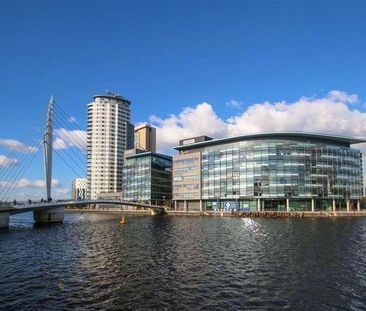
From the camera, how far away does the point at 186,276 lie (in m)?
39.5

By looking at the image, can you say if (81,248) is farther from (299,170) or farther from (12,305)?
(299,170)

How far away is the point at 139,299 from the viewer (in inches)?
1236

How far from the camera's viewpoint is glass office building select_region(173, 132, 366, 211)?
179 meters

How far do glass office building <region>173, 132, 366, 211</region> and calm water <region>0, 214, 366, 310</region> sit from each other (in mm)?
116368

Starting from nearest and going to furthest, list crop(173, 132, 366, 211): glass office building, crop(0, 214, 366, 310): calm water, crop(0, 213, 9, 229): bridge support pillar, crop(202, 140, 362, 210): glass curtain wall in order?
crop(0, 214, 366, 310): calm water
crop(0, 213, 9, 229): bridge support pillar
crop(202, 140, 362, 210): glass curtain wall
crop(173, 132, 366, 211): glass office building

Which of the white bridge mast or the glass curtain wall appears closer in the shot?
the white bridge mast

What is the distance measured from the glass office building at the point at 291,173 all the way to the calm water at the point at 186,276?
382ft

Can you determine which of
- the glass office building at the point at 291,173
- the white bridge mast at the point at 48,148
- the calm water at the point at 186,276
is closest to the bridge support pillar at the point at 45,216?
the white bridge mast at the point at 48,148

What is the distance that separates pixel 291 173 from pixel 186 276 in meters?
148

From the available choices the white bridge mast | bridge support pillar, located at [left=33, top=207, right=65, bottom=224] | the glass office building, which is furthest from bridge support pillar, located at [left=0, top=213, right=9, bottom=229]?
the glass office building

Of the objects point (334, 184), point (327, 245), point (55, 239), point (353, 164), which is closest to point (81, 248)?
point (55, 239)

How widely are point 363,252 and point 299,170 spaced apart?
129289 mm

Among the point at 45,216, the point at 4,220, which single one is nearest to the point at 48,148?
the point at 4,220

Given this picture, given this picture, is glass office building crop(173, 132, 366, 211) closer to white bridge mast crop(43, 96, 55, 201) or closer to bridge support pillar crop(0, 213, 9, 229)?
white bridge mast crop(43, 96, 55, 201)
